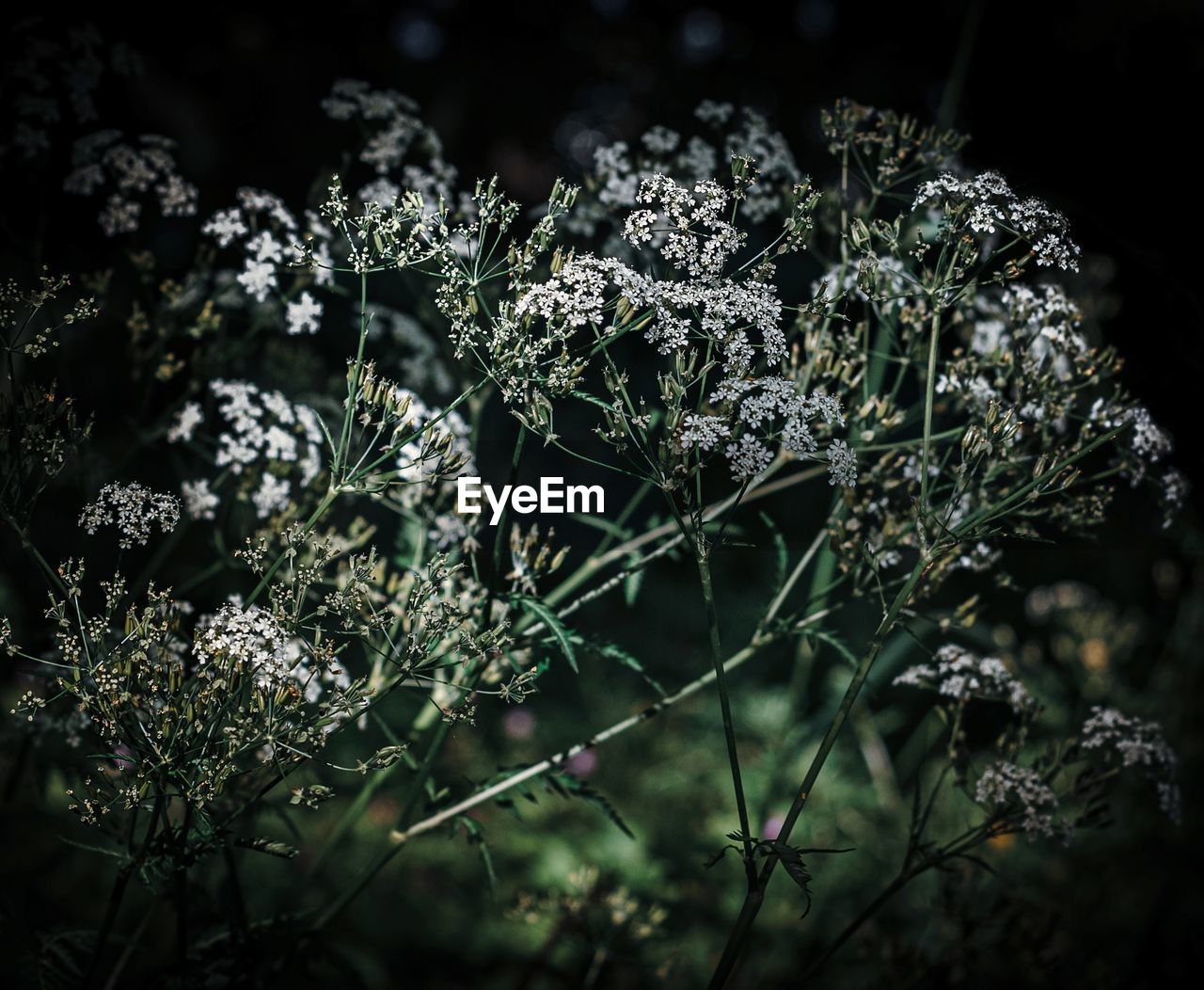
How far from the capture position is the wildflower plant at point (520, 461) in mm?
1545

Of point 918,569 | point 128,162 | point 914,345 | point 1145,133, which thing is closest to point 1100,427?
point 914,345

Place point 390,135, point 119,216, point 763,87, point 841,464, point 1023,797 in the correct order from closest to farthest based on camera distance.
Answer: point 841,464
point 1023,797
point 119,216
point 390,135
point 763,87

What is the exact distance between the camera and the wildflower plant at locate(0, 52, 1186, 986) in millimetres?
1545

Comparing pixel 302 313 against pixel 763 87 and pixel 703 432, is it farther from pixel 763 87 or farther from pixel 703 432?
pixel 763 87

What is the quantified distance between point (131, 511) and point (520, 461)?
0.72 meters

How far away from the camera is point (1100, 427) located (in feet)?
6.77

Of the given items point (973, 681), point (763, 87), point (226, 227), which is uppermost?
point (763, 87)

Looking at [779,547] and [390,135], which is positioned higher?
[390,135]

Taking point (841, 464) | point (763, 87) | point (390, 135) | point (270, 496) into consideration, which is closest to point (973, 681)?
point (841, 464)

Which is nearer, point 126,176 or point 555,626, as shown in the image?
point 555,626

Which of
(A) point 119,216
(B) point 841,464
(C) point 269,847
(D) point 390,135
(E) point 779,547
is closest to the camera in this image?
(C) point 269,847

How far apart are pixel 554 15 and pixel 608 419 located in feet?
29.4

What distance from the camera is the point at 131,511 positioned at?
159 cm

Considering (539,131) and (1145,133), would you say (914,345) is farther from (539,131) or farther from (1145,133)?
(539,131)
